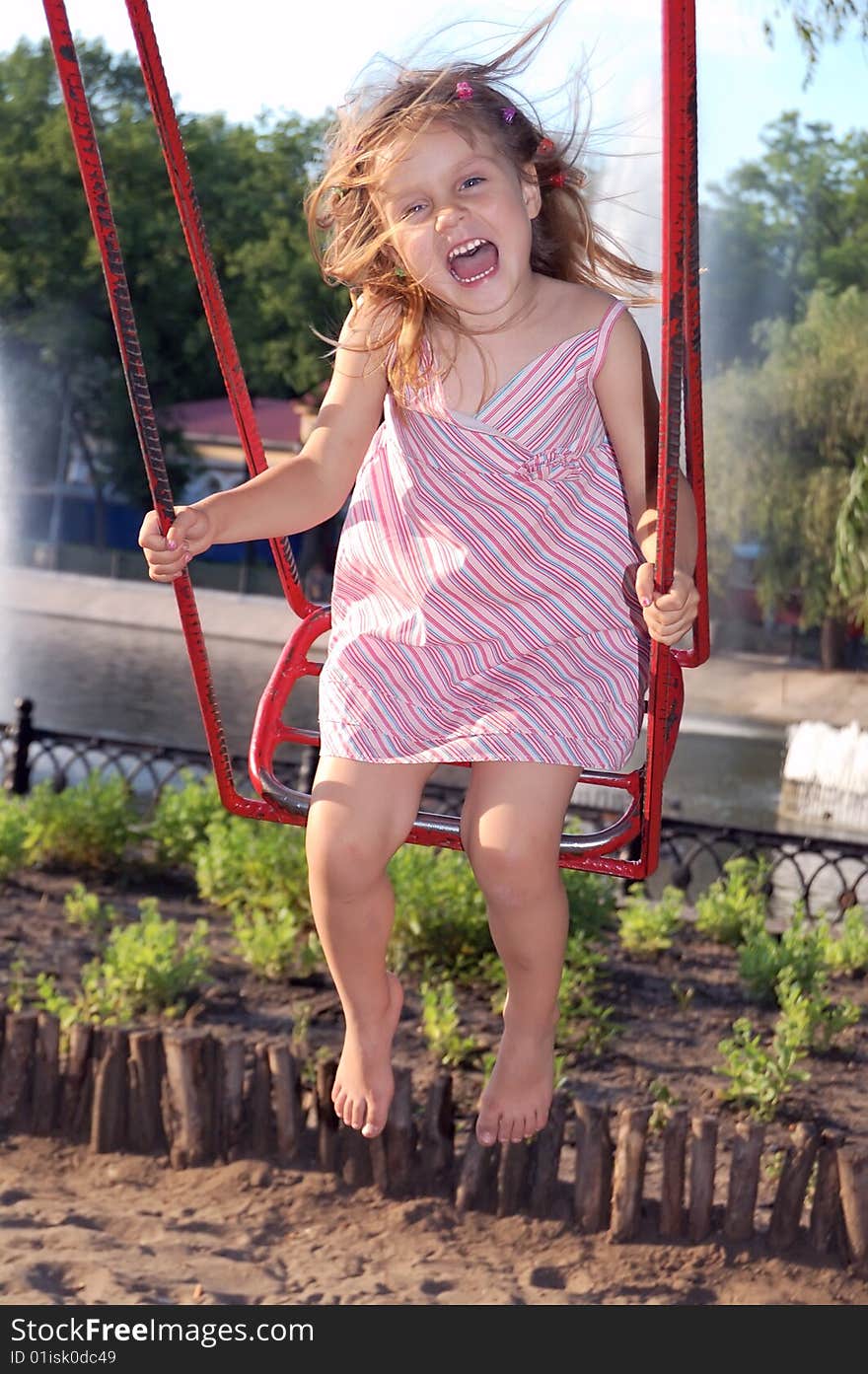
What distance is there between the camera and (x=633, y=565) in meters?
2.13

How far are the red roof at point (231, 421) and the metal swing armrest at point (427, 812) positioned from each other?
98.0 ft

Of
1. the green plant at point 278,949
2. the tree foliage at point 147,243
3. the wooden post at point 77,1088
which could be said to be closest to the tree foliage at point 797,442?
the tree foliage at point 147,243

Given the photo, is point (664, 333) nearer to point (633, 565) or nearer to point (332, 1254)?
point (633, 565)

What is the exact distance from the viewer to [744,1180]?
13.5 feet

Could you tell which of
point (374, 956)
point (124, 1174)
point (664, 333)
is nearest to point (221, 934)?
point (124, 1174)

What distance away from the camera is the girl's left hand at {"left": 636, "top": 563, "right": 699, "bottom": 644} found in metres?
1.89

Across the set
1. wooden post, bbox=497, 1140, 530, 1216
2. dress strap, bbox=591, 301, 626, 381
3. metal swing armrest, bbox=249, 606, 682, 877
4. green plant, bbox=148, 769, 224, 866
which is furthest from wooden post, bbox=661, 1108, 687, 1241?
green plant, bbox=148, 769, 224, 866

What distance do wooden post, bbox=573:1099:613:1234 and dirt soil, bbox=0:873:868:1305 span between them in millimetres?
55

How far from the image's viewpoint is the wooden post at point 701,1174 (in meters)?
4.09

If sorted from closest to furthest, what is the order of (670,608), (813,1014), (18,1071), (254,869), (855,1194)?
1. (670,608)
2. (855,1194)
3. (18,1071)
4. (813,1014)
5. (254,869)

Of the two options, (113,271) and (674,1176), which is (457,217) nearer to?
(113,271)

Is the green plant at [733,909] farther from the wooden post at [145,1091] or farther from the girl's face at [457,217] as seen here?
the girl's face at [457,217]

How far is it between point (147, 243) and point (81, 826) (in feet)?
71.5

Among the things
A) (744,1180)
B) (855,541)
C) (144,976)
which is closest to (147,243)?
(855,541)
